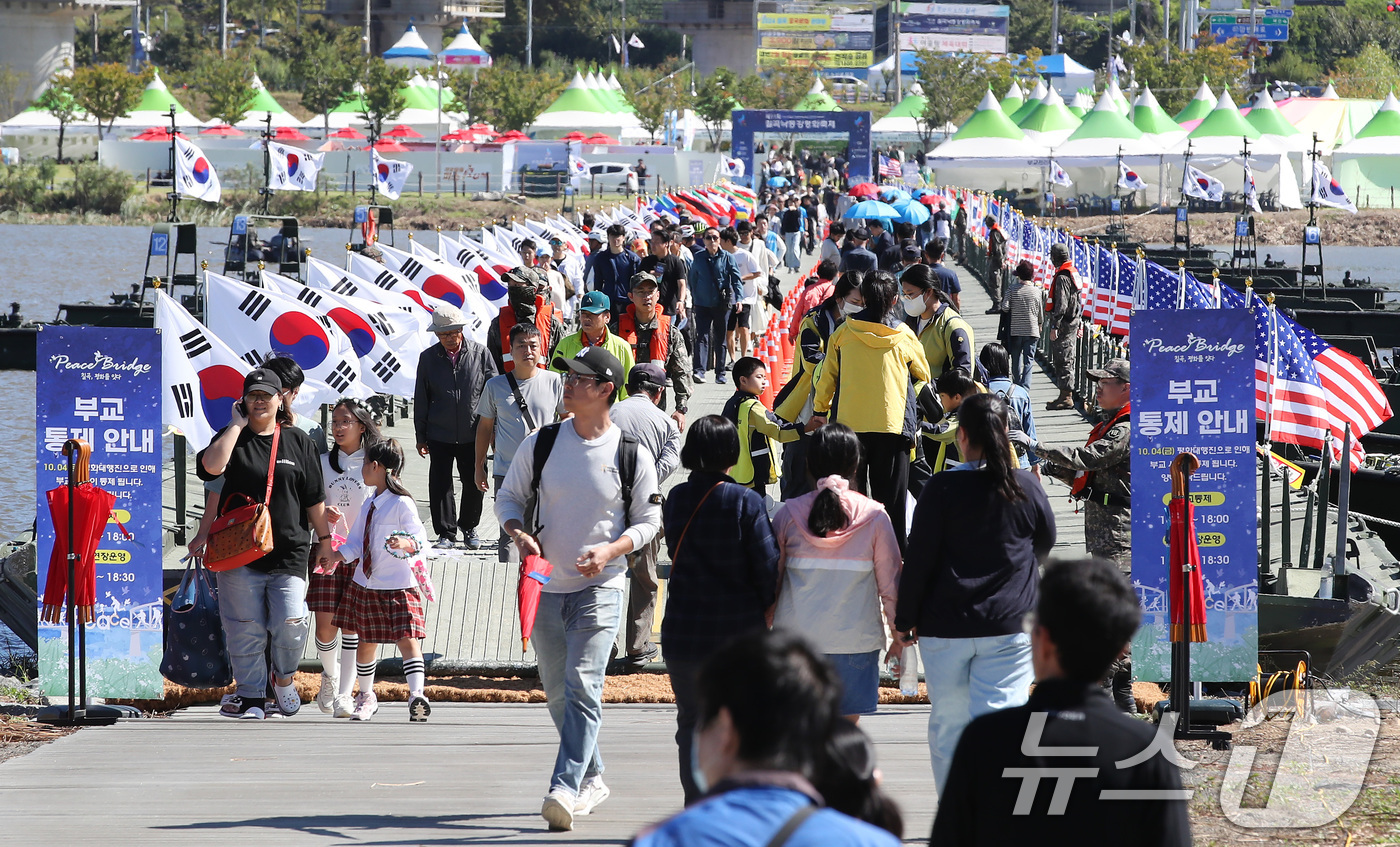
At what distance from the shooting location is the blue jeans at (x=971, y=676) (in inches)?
206

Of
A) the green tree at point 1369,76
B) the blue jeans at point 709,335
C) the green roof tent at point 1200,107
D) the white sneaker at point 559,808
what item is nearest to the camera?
the white sneaker at point 559,808

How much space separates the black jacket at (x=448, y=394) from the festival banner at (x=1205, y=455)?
5.03m

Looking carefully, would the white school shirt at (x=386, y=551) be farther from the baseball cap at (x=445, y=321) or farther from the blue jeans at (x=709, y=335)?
the blue jeans at (x=709, y=335)

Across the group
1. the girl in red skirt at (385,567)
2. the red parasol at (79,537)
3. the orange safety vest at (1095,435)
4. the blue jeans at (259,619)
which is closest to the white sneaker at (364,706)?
the girl in red skirt at (385,567)

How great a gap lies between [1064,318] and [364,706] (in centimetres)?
1232

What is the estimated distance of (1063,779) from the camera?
3127 millimetres

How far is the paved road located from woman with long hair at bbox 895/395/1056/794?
0.92 metres

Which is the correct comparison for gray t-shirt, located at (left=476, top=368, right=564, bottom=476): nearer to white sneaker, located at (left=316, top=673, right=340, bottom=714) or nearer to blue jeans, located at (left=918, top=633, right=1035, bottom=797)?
white sneaker, located at (left=316, top=673, right=340, bottom=714)

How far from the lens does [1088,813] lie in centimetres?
315

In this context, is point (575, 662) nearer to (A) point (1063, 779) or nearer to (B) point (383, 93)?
(A) point (1063, 779)

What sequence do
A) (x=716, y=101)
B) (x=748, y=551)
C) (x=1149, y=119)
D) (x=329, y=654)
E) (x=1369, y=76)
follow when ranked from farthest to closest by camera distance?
(x=1369, y=76) → (x=716, y=101) → (x=1149, y=119) → (x=329, y=654) → (x=748, y=551)

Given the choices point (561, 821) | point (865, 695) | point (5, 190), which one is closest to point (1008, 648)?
point (865, 695)

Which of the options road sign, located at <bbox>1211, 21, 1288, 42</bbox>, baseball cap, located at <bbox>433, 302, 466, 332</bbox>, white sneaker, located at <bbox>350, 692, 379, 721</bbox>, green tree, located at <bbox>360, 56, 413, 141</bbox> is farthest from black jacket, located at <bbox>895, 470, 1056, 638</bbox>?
road sign, located at <bbox>1211, 21, 1288, 42</bbox>

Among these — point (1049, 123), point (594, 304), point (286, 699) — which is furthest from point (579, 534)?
point (1049, 123)
